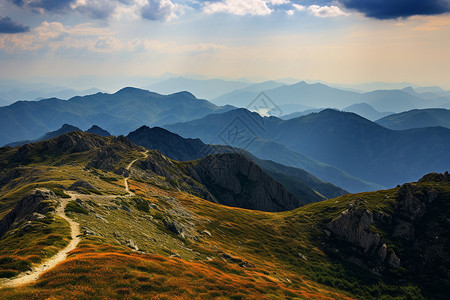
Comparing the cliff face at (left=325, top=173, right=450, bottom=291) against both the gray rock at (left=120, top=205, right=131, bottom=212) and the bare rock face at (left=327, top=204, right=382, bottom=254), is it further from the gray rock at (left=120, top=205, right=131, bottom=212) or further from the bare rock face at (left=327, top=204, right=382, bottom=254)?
the gray rock at (left=120, top=205, right=131, bottom=212)

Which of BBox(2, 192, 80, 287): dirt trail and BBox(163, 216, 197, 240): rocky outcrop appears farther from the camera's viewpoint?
BBox(163, 216, 197, 240): rocky outcrop

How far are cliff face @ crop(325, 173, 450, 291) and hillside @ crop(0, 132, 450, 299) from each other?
1.20ft

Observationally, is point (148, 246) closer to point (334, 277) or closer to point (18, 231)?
point (18, 231)

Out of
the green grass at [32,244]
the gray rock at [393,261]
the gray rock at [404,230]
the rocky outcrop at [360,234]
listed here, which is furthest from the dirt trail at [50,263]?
the gray rock at [404,230]

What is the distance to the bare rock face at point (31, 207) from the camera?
179ft

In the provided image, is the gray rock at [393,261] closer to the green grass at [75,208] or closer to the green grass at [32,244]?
the green grass at [75,208]

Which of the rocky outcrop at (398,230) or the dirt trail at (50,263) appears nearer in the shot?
the dirt trail at (50,263)

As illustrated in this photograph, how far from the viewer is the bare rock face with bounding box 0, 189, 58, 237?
5450 centimetres

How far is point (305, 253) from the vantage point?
95.5 m

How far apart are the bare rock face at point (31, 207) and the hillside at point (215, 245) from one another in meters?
0.28

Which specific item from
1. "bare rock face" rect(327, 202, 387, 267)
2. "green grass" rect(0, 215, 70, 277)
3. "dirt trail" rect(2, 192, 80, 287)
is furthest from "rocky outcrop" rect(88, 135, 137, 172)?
"bare rock face" rect(327, 202, 387, 267)

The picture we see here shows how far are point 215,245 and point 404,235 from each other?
79582 millimetres

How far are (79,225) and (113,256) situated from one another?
1824cm

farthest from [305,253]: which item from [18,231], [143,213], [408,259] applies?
[18,231]
